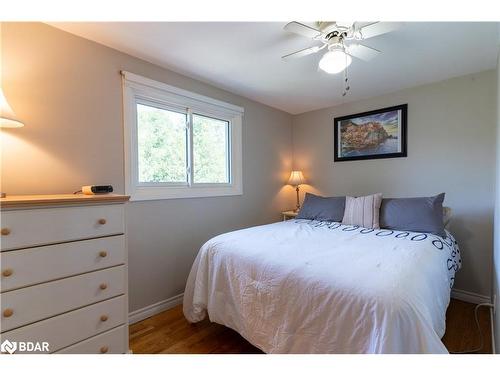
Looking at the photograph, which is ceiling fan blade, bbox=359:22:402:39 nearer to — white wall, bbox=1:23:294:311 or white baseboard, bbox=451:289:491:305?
white wall, bbox=1:23:294:311

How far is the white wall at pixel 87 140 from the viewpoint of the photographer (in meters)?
1.50

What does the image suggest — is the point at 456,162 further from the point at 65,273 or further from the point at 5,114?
the point at 5,114

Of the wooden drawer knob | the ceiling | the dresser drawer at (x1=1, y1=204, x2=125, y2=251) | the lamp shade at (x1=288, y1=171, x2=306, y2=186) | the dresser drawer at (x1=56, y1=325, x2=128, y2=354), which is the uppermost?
the ceiling

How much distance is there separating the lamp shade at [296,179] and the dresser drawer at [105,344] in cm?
266

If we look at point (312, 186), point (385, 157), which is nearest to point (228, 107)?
point (312, 186)

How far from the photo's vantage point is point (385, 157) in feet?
9.41

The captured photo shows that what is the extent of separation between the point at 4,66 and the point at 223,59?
145cm

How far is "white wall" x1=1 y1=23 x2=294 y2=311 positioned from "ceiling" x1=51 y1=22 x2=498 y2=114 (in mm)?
136

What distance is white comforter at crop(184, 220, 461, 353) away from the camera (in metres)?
1.00

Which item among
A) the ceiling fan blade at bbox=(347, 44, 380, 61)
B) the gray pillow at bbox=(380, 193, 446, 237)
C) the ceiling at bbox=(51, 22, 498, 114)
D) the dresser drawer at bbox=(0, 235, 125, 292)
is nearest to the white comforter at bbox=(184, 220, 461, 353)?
the gray pillow at bbox=(380, 193, 446, 237)

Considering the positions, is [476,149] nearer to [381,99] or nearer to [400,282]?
[381,99]

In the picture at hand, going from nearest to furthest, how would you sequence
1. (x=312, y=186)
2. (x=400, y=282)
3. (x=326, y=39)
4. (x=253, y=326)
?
(x=400, y=282), (x=253, y=326), (x=326, y=39), (x=312, y=186)

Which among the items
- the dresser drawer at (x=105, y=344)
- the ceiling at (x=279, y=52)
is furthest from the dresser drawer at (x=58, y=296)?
the ceiling at (x=279, y=52)

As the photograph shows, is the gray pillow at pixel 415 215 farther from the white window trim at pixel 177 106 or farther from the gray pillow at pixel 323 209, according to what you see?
the white window trim at pixel 177 106
